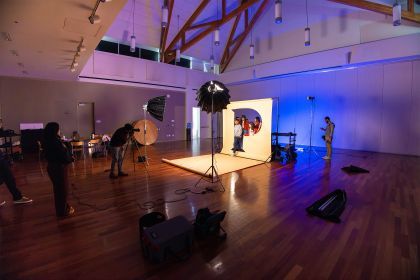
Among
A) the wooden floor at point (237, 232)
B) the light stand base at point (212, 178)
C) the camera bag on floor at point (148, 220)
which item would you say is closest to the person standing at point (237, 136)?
the light stand base at point (212, 178)

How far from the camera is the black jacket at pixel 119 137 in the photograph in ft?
17.8

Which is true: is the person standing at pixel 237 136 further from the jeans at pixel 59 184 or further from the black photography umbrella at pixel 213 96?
the jeans at pixel 59 184

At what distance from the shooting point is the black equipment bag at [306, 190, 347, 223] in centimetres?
335

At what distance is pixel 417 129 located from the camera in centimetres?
884

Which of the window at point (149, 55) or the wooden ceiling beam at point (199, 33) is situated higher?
the wooden ceiling beam at point (199, 33)

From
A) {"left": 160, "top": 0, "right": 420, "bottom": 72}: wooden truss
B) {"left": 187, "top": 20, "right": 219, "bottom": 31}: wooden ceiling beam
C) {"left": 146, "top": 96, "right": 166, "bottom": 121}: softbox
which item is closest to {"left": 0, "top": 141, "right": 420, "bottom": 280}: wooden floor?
{"left": 146, "top": 96, "right": 166, "bottom": 121}: softbox

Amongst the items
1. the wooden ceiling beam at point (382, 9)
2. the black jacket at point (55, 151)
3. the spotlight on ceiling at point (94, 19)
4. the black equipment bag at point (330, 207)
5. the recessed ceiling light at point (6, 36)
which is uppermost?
the wooden ceiling beam at point (382, 9)

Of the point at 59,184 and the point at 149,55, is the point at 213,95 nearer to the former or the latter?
the point at 59,184

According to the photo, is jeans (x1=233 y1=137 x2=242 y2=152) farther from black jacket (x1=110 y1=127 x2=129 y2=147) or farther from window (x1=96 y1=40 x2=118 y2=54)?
window (x1=96 y1=40 x2=118 y2=54)

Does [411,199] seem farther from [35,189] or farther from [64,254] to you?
[35,189]

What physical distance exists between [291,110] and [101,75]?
10.7m

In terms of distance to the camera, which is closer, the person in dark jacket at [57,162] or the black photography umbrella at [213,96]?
the person in dark jacket at [57,162]

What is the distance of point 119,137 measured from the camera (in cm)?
545

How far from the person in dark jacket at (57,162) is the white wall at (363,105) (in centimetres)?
1177
